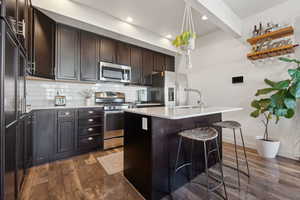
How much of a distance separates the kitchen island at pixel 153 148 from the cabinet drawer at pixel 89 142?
4.00ft

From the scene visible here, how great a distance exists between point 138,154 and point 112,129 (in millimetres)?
1510

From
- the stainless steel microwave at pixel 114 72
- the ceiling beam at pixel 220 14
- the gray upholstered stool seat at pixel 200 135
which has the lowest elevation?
the gray upholstered stool seat at pixel 200 135

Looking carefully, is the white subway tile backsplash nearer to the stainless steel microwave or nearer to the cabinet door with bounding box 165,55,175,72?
the stainless steel microwave

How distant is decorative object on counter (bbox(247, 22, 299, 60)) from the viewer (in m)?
2.34

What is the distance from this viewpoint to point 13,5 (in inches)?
47.2

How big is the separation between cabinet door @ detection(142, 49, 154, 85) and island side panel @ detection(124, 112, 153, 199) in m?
2.30

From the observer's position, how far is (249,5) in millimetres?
2561

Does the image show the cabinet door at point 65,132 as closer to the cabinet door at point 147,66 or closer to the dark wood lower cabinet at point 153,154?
the dark wood lower cabinet at point 153,154

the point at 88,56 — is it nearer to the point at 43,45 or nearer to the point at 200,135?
the point at 43,45

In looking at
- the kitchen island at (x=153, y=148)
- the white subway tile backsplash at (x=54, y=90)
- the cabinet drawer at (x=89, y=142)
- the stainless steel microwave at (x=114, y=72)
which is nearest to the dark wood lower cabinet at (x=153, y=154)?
the kitchen island at (x=153, y=148)

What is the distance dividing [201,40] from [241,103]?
85.9 inches

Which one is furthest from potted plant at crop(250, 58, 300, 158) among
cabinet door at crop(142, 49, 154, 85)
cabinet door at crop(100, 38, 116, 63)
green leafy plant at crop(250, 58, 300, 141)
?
cabinet door at crop(100, 38, 116, 63)

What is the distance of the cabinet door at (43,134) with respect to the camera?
2.12 metres

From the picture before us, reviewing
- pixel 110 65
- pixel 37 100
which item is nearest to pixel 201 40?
pixel 110 65
